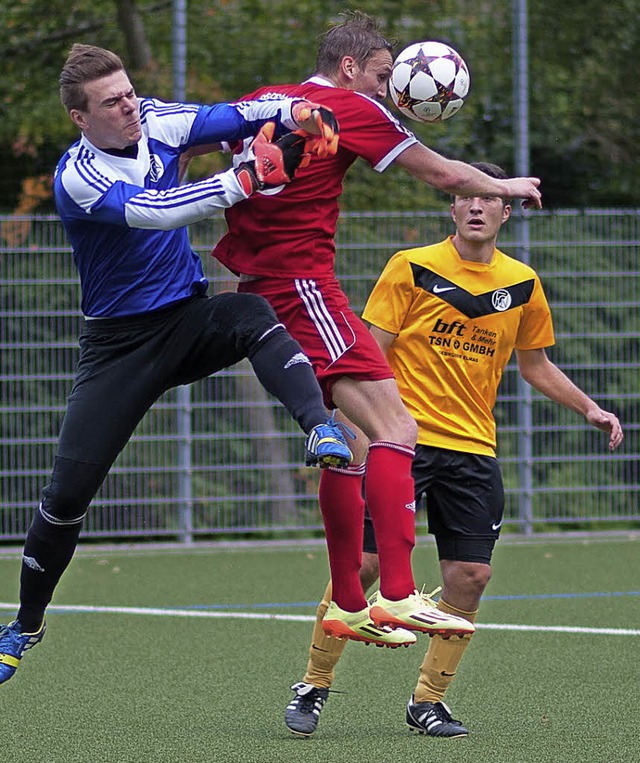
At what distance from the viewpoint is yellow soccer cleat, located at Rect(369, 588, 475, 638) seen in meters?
5.23

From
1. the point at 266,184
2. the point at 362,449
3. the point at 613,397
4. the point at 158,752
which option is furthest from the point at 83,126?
the point at 613,397

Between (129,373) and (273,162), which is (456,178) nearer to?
(273,162)

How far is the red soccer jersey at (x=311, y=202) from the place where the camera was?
540 cm

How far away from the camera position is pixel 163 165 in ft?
18.1

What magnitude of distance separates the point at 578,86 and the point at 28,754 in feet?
31.0

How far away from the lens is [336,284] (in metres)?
5.61

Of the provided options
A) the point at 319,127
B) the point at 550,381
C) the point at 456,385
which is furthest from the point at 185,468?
the point at 319,127

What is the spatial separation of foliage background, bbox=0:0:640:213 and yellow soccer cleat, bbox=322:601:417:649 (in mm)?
7232

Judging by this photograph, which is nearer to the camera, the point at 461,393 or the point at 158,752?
the point at 158,752

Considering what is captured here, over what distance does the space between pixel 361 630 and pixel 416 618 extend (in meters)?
0.26

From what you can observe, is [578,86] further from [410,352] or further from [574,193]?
[410,352]

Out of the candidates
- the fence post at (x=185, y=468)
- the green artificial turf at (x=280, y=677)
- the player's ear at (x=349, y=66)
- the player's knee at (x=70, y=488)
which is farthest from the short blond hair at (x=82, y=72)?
the fence post at (x=185, y=468)

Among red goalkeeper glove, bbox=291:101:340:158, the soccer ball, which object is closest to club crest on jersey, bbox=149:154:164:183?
red goalkeeper glove, bbox=291:101:340:158

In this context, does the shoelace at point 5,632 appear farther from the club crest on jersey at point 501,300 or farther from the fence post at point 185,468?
the fence post at point 185,468
